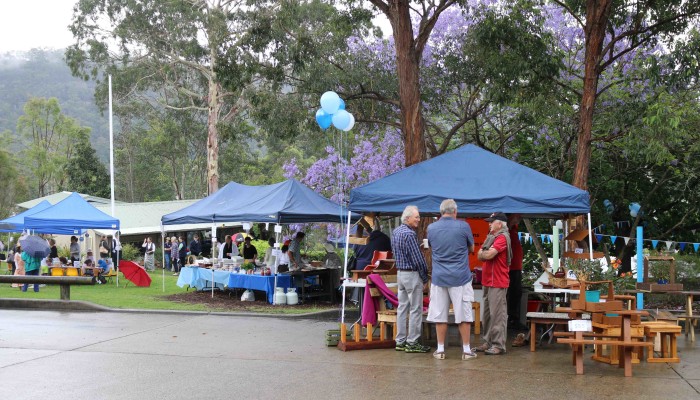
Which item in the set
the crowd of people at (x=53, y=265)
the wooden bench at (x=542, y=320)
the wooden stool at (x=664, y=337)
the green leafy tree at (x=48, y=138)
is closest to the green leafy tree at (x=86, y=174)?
the green leafy tree at (x=48, y=138)

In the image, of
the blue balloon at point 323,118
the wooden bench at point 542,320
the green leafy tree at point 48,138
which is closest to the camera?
the wooden bench at point 542,320

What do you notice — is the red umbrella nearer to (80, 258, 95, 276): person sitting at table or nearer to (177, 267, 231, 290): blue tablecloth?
(80, 258, 95, 276): person sitting at table

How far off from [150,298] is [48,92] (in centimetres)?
9572

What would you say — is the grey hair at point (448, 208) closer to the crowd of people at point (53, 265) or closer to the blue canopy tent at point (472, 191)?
the blue canopy tent at point (472, 191)

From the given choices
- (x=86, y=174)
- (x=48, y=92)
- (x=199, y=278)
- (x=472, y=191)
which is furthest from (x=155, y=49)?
(x=48, y=92)

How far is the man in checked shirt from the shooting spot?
930cm

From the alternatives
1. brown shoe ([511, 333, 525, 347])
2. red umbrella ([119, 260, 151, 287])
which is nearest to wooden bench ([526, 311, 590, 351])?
brown shoe ([511, 333, 525, 347])

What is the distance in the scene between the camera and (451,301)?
9.27 m

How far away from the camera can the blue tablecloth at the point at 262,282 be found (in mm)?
16281

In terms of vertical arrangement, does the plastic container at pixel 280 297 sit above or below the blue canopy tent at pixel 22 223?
below

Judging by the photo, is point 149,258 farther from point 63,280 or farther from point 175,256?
point 63,280

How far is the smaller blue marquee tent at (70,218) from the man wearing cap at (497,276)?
15138 mm

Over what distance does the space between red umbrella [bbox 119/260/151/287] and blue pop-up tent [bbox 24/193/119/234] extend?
5.09 feet

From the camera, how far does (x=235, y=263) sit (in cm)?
1816
